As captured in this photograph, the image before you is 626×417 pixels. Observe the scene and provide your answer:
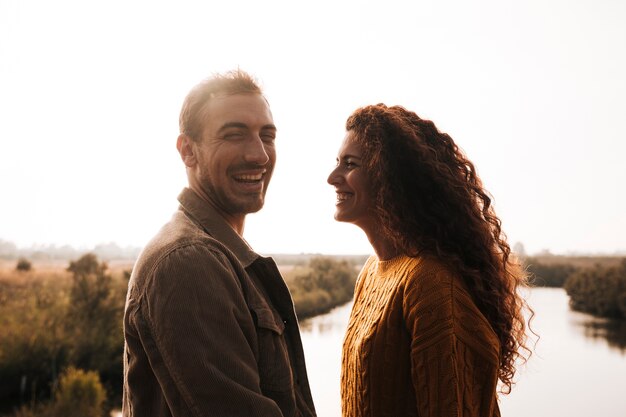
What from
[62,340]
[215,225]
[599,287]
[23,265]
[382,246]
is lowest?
[599,287]

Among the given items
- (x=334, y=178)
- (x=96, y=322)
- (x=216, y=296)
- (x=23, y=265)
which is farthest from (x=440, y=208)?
(x=23, y=265)

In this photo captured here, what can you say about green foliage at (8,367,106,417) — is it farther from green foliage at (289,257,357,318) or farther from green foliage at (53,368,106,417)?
green foliage at (289,257,357,318)

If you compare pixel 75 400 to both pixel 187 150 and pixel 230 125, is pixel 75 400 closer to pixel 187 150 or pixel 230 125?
pixel 187 150

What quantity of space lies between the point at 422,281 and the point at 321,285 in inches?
620

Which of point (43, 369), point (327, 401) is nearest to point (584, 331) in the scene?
point (327, 401)

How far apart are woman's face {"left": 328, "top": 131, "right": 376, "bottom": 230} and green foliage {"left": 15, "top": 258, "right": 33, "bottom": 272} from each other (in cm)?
1117

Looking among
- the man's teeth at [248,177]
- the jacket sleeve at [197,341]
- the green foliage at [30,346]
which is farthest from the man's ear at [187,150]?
the green foliage at [30,346]

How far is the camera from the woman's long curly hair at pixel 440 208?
1.69 meters

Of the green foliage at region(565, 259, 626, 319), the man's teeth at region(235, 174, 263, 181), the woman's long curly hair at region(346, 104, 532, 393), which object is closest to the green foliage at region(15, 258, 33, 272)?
the woman's long curly hair at region(346, 104, 532, 393)

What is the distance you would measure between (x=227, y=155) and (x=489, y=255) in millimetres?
958

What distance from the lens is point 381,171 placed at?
1.78 meters

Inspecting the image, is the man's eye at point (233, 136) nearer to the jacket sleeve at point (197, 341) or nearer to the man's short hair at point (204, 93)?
the man's short hair at point (204, 93)

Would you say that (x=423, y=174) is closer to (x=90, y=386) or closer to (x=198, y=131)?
(x=198, y=131)

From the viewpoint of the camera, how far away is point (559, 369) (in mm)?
12406
